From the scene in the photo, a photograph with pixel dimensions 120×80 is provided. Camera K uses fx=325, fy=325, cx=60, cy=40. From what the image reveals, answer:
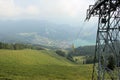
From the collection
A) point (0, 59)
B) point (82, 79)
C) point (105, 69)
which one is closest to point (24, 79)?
point (82, 79)

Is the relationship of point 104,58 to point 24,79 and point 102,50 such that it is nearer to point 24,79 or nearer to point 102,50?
point 102,50

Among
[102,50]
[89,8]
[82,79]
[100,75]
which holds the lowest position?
[82,79]

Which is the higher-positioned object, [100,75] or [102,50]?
[102,50]

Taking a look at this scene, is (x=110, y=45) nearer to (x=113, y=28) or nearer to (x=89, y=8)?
(x=113, y=28)

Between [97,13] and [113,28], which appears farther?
[97,13]

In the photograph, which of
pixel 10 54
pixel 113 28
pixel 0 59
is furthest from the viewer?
pixel 10 54

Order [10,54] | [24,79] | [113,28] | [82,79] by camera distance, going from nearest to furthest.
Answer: [113,28], [24,79], [82,79], [10,54]

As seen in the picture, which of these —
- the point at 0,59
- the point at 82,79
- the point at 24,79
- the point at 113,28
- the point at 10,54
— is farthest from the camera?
the point at 10,54

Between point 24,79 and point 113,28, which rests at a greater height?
point 113,28

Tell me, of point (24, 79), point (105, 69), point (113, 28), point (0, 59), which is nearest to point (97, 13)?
point (113, 28)
